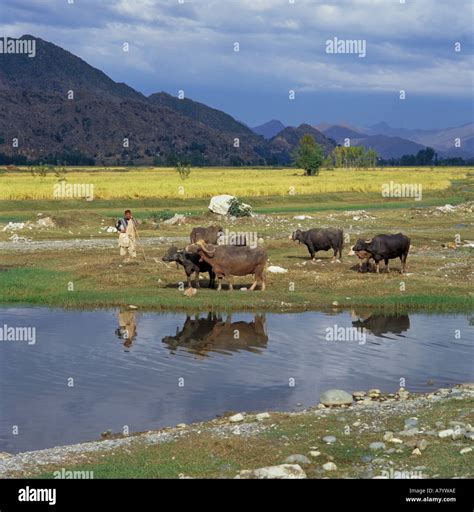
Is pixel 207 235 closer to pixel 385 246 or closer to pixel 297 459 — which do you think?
pixel 385 246

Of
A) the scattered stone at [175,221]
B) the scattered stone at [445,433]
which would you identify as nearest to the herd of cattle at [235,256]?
the scattered stone at [445,433]

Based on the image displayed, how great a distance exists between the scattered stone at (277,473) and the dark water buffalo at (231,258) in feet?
50.3

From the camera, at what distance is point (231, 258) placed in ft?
87.4

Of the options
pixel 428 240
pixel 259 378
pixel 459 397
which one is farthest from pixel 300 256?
pixel 459 397

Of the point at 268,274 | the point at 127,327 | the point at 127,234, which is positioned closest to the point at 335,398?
the point at 127,327

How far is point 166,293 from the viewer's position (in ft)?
89.6

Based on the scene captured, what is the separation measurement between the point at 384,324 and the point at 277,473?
13.7m

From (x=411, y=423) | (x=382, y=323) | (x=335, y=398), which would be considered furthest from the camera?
(x=382, y=323)

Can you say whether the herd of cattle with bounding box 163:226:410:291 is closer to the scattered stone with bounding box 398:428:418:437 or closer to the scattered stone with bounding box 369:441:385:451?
the scattered stone with bounding box 398:428:418:437

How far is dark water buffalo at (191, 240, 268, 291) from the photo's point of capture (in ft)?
87.2

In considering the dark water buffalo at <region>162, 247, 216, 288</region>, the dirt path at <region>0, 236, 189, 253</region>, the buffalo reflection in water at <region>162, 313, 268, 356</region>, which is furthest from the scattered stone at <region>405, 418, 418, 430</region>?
the dirt path at <region>0, 236, 189, 253</region>
